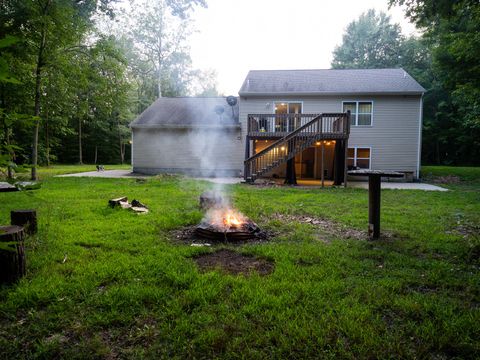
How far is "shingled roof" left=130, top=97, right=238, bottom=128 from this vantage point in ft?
57.3

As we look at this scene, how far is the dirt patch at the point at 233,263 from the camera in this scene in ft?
11.7

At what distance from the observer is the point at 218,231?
471cm

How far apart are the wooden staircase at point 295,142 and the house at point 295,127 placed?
5 cm

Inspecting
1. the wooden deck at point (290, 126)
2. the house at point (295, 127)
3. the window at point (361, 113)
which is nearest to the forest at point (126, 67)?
the house at point (295, 127)

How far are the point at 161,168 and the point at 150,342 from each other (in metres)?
16.1

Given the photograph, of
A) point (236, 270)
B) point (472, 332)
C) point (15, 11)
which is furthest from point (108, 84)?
point (472, 332)

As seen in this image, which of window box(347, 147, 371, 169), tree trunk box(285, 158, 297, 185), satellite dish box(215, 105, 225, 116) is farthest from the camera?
satellite dish box(215, 105, 225, 116)

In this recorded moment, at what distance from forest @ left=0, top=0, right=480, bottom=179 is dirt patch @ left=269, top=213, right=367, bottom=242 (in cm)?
457

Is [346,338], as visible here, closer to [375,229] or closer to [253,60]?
[375,229]

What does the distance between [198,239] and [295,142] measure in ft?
30.3

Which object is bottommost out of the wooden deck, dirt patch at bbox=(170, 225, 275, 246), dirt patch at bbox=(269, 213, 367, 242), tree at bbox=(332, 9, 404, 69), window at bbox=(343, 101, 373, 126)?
dirt patch at bbox=(170, 225, 275, 246)

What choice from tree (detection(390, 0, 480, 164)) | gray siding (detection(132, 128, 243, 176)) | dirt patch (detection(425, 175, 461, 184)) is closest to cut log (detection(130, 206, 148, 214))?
tree (detection(390, 0, 480, 164))

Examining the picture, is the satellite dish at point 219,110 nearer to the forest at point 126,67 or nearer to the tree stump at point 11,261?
the forest at point 126,67

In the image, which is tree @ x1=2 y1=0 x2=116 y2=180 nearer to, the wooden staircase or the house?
the house
